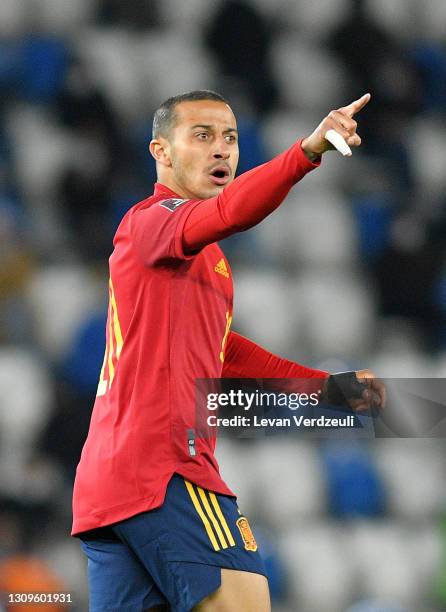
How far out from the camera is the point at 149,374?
1545 millimetres

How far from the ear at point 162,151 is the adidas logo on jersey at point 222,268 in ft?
0.68

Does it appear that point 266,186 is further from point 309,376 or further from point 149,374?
point 309,376

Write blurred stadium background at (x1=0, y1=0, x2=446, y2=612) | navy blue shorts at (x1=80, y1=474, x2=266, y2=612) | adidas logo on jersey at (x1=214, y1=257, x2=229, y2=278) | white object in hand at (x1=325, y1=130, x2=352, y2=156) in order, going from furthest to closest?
blurred stadium background at (x1=0, y1=0, x2=446, y2=612), adidas logo on jersey at (x1=214, y1=257, x2=229, y2=278), navy blue shorts at (x1=80, y1=474, x2=266, y2=612), white object in hand at (x1=325, y1=130, x2=352, y2=156)

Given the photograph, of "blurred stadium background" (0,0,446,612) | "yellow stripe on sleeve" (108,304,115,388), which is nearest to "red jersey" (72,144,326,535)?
"yellow stripe on sleeve" (108,304,115,388)

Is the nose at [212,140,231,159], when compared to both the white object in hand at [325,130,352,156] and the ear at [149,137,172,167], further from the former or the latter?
the white object in hand at [325,130,352,156]

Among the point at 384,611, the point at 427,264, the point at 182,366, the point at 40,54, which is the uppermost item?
the point at 40,54

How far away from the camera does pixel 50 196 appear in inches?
132

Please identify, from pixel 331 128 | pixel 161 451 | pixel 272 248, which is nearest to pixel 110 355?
pixel 161 451

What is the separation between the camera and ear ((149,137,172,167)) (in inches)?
70.6

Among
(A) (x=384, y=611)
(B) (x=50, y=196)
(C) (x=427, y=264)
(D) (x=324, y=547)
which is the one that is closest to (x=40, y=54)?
(B) (x=50, y=196)

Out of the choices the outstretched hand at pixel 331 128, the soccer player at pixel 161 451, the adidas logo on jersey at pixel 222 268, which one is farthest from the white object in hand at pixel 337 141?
the adidas logo on jersey at pixel 222 268

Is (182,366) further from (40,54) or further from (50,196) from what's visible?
(40,54)

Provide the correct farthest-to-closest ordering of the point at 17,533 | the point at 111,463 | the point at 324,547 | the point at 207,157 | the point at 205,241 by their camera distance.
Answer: the point at 324,547 < the point at 17,533 < the point at 207,157 < the point at 111,463 < the point at 205,241

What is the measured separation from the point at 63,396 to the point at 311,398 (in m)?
1.28
